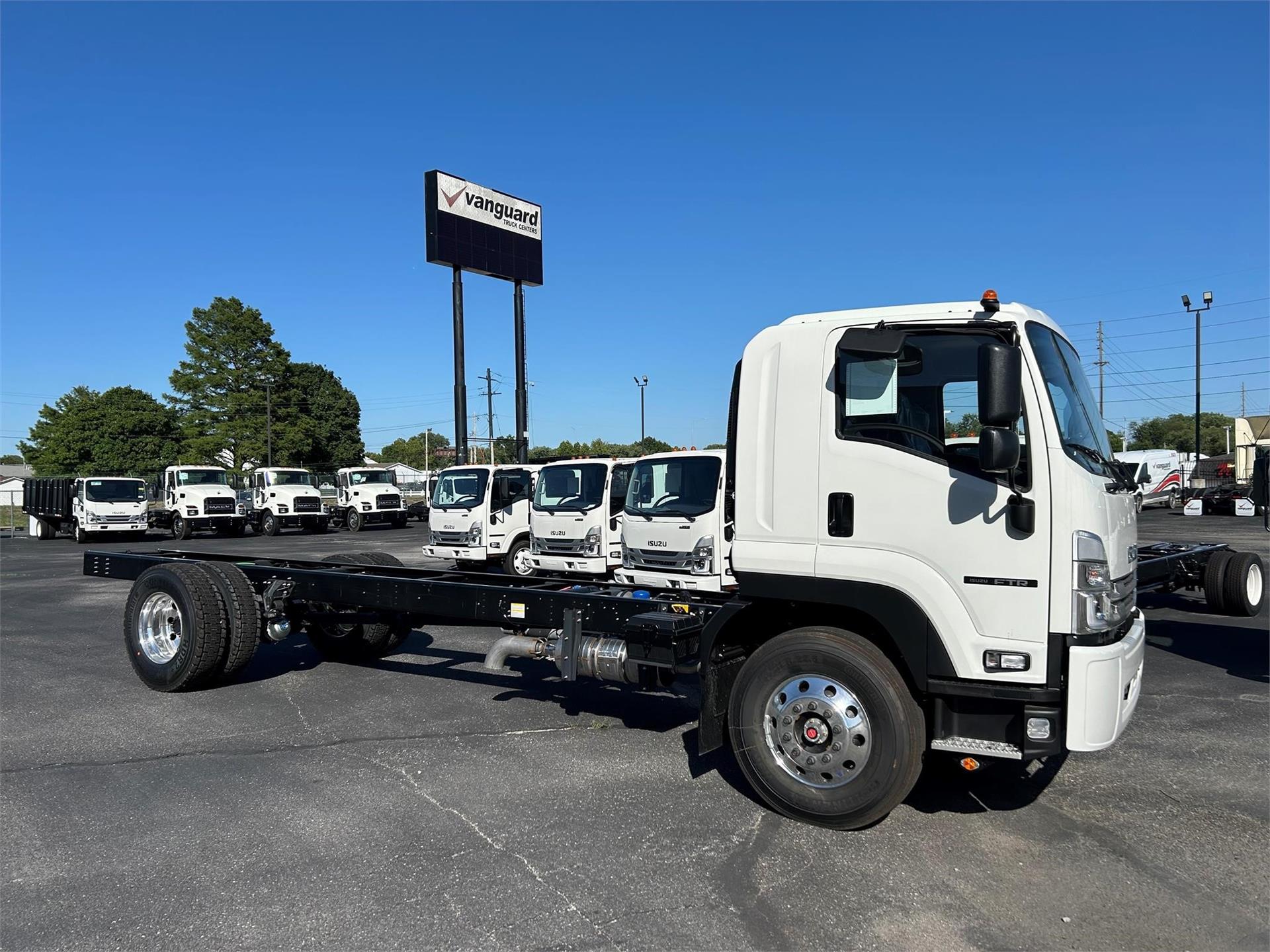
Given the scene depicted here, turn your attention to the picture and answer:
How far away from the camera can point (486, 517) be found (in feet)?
55.1

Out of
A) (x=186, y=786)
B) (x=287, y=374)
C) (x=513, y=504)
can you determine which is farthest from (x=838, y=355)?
(x=287, y=374)

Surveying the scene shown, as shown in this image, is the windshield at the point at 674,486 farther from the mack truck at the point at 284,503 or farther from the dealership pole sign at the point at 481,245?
the mack truck at the point at 284,503

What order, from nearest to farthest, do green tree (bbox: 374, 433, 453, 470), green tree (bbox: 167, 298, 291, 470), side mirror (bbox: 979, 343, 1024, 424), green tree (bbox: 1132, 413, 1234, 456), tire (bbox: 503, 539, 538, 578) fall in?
side mirror (bbox: 979, 343, 1024, 424) → tire (bbox: 503, 539, 538, 578) → green tree (bbox: 167, 298, 291, 470) → green tree (bbox: 1132, 413, 1234, 456) → green tree (bbox: 374, 433, 453, 470)

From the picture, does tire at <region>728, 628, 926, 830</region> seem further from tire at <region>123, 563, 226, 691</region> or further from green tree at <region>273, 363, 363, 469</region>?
green tree at <region>273, 363, 363, 469</region>

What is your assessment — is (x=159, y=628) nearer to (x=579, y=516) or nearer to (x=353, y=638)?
(x=353, y=638)

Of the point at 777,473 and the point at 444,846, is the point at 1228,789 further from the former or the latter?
the point at 444,846

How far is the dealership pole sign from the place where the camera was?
102ft

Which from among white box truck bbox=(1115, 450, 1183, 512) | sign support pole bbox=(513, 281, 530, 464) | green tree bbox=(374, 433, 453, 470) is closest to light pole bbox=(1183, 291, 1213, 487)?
white box truck bbox=(1115, 450, 1183, 512)

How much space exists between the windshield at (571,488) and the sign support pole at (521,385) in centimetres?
1614

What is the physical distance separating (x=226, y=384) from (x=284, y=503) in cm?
2957

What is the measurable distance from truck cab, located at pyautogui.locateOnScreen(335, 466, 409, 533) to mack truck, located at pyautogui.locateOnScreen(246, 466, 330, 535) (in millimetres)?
1208

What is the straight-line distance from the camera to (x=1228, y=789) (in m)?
5.12

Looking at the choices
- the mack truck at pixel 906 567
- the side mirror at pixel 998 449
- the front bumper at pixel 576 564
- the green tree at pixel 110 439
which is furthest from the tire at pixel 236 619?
the green tree at pixel 110 439

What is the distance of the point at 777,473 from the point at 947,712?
1.44 m
